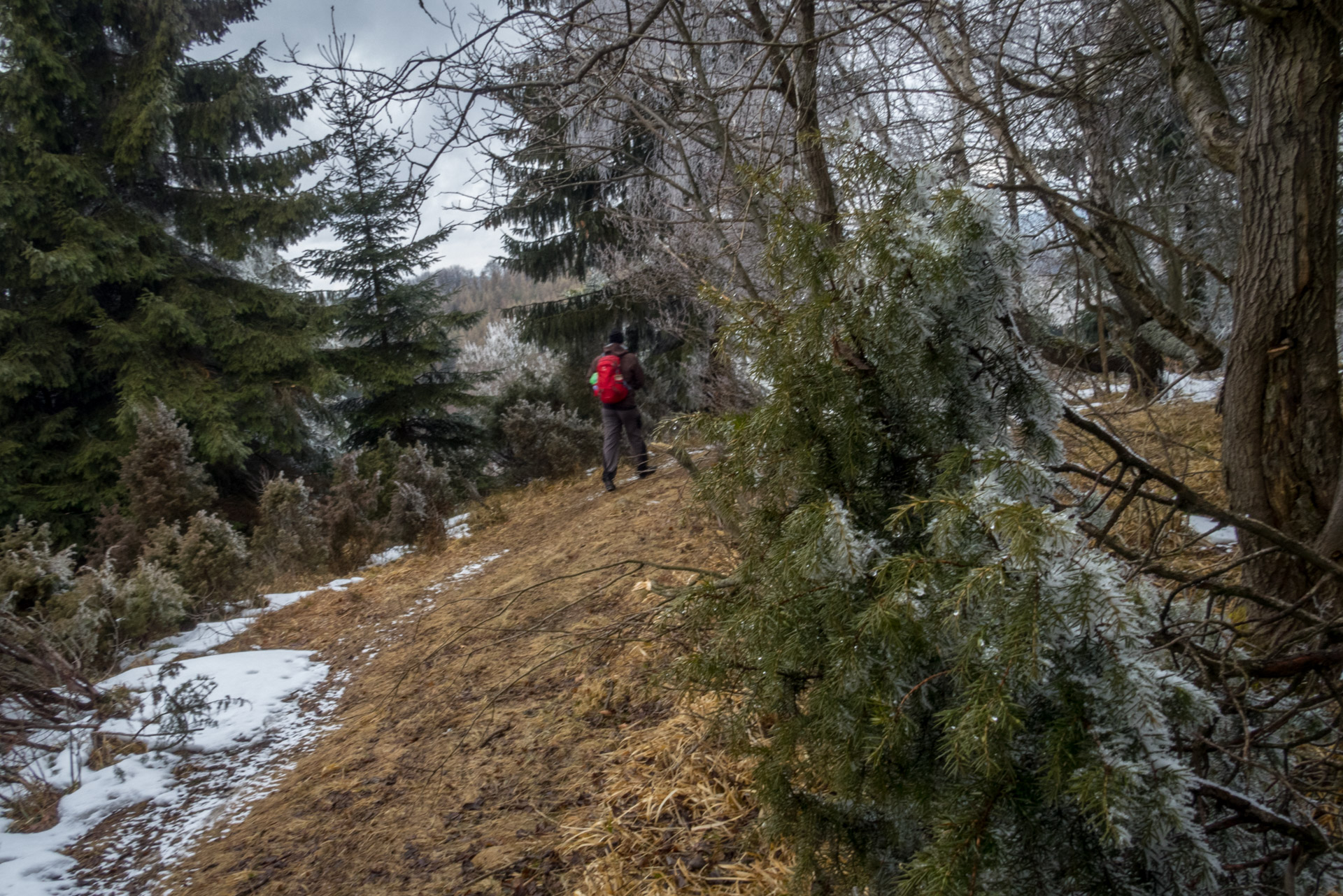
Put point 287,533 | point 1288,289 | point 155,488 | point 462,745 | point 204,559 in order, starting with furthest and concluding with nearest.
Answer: point 155,488, point 287,533, point 204,559, point 462,745, point 1288,289

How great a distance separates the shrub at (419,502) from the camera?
8.30 metres

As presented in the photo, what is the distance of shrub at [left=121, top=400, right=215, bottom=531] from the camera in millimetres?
7805

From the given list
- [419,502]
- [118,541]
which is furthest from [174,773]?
[118,541]

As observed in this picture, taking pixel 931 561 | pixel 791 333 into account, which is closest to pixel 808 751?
pixel 931 561

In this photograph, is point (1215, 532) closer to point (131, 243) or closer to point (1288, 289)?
point (1288, 289)

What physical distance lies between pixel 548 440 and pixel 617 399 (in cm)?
302

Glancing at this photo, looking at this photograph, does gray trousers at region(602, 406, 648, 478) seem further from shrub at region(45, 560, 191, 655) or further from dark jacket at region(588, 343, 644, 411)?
shrub at region(45, 560, 191, 655)

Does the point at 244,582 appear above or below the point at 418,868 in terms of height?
above

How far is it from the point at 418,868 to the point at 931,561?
2.29 metres

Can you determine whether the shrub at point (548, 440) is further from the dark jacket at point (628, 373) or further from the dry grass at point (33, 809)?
the dry grass at point (33, 809)

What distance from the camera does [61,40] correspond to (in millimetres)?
10859

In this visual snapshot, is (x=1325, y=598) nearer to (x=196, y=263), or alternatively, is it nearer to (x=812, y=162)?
(x=812, y=162)

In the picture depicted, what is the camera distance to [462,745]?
3.33 meters

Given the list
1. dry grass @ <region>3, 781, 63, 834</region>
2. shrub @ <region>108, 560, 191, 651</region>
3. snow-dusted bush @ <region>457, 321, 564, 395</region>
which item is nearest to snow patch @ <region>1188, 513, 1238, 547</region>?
dry grass @ <region>3, 781, 63, 834</region>
